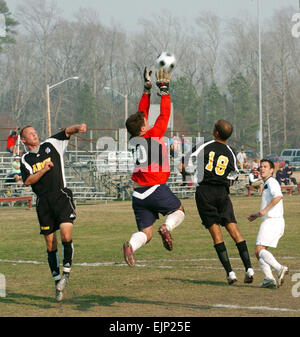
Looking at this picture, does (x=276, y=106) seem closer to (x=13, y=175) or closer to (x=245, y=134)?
(x=245, y=134)

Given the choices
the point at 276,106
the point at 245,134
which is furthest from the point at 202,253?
the point at 276,106

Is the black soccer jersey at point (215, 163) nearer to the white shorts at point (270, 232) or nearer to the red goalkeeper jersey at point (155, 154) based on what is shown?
the white shorts at point (270, 232)

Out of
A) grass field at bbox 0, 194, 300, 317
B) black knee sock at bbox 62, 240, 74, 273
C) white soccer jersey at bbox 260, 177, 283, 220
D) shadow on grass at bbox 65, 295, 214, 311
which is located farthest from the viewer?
white soccer jersey at bbox 260, 177, 283, 220

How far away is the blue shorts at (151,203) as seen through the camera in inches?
330

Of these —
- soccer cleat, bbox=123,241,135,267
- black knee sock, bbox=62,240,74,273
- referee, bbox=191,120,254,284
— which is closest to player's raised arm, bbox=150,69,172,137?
referee, bbox=191,120,254,284

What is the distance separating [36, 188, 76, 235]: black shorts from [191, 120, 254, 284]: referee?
185 cm

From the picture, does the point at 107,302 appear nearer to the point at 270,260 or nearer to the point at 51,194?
the point at 51,194

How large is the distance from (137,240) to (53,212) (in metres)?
1.28

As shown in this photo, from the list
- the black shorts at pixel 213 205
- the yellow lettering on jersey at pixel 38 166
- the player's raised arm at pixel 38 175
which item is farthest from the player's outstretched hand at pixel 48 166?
the black shorts at pixel 213 205

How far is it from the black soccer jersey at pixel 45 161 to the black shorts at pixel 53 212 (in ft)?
0.29

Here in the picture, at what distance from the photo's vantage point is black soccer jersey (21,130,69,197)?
343 inches

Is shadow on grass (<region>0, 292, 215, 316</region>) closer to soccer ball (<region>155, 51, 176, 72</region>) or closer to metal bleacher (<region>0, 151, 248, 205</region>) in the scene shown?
soccer ball (<region>155, 51, 176, 72</region>)

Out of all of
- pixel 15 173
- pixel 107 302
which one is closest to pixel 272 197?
pixel 107 302
